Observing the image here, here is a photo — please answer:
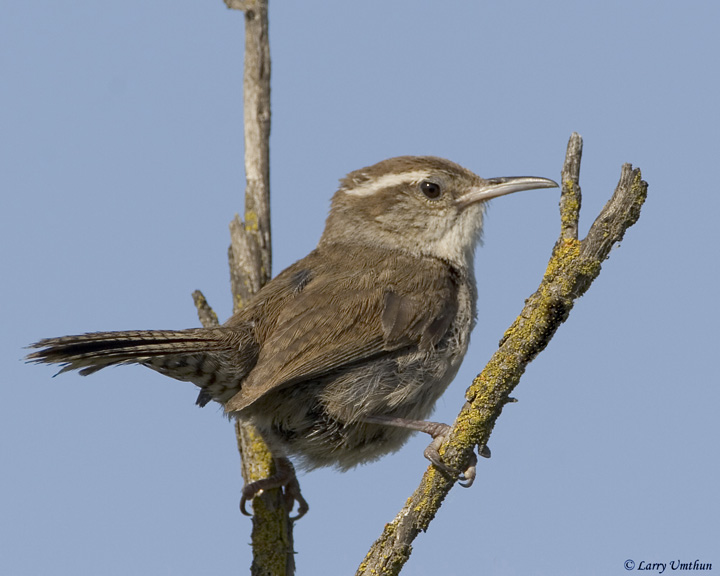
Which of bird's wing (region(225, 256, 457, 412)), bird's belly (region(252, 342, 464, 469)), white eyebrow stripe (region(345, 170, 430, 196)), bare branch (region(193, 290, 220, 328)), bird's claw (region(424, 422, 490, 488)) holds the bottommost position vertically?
bird's claw (region(424, 422, 490, 488))

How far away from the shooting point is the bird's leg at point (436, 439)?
3.82m

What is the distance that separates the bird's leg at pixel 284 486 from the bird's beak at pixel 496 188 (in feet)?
6.76

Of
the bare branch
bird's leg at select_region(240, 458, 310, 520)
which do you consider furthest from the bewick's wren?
the bare branch

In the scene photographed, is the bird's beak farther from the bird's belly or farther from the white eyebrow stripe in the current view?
the bird's belly

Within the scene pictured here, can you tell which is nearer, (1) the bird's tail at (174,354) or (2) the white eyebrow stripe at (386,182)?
(1) the bird's tail at (174,354)

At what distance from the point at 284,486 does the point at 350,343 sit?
156 cm

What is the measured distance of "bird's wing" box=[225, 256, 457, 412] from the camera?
449cm

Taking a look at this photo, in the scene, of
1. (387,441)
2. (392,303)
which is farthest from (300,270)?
(387,441)

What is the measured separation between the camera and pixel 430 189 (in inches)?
219

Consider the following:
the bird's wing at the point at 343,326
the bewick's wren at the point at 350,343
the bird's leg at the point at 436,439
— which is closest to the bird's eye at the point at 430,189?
the bewick's wren at the point at 350,343

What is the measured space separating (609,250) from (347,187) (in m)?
2.82

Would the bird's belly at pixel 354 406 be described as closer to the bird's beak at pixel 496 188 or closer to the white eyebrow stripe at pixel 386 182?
the bird's beak at pixel 496 188

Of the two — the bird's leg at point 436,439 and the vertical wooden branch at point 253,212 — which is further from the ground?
the vertical wooden branch at point 253,212

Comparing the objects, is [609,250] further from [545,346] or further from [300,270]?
[300,270]
